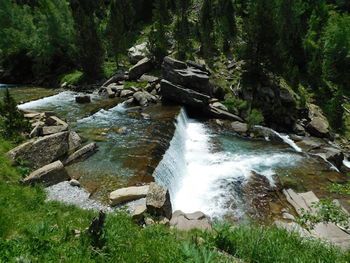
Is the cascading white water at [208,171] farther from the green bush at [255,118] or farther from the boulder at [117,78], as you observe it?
the boulder at [117,78]

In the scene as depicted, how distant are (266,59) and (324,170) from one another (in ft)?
54.8

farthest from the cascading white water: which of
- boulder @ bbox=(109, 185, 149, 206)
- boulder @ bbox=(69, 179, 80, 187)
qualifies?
boulder @ bbox=(69, 179, 80, 187)

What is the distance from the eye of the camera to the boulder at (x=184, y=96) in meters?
25.7

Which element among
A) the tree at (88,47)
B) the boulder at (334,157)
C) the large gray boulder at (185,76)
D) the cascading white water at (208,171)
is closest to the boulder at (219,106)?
the large gray boulder at (185,76)

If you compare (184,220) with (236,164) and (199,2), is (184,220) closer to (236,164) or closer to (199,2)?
(236,164)

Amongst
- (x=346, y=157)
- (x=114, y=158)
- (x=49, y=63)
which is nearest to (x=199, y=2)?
(x=49, y=63)

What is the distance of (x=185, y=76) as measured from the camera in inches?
1041

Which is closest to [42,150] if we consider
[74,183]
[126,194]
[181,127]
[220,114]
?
[74,183]

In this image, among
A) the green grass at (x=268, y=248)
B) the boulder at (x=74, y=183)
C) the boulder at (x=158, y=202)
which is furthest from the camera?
the boulder at (x=74, y=183)

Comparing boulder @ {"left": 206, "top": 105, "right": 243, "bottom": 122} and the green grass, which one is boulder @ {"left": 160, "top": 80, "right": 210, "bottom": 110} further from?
the green grass

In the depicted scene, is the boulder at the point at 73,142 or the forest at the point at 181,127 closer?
the forest at the point at 181,127

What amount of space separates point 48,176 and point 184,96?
18.4m

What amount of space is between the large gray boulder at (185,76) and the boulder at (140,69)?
28.2 ft

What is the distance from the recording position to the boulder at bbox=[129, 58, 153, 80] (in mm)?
35094
